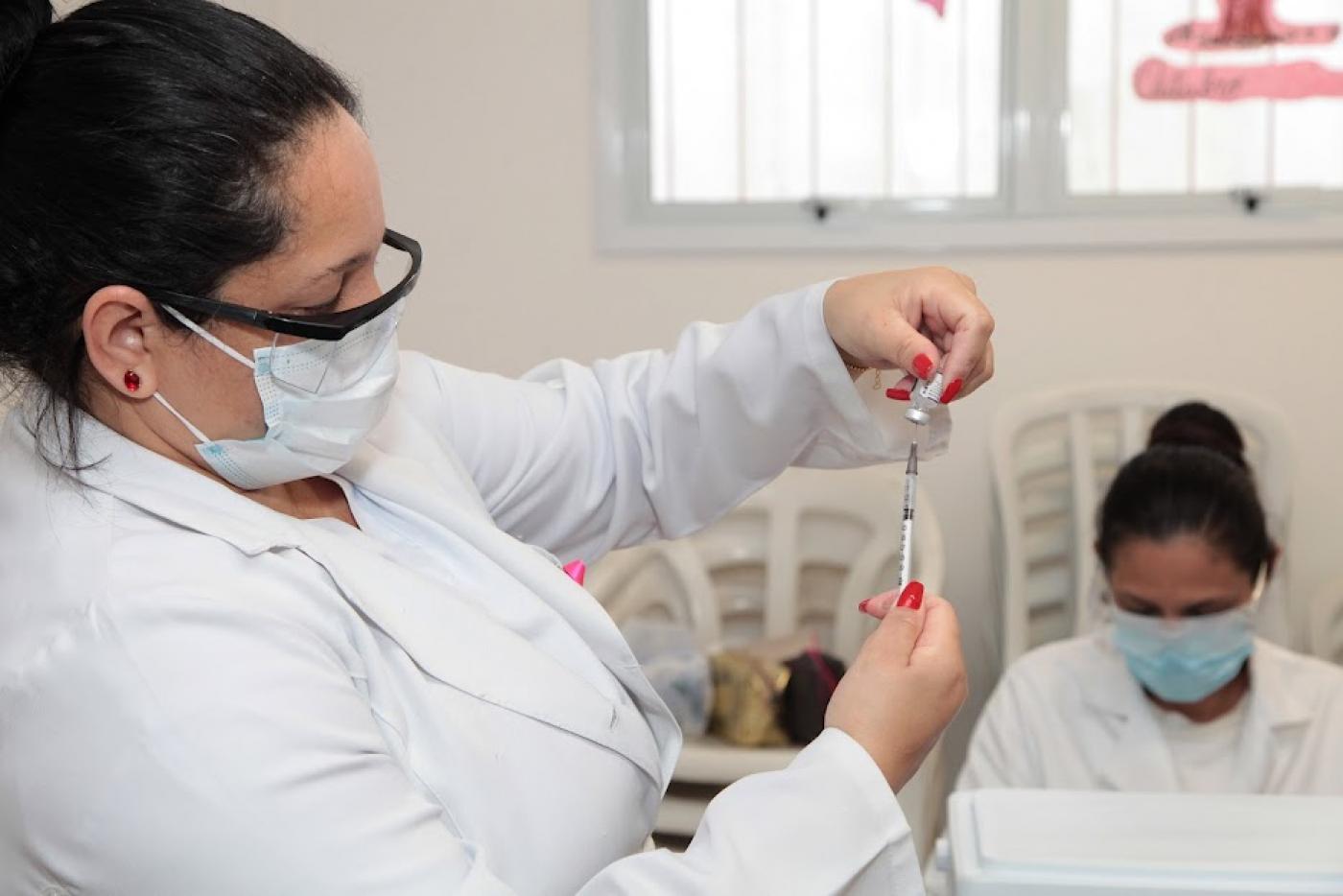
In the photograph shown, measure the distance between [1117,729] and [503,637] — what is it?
1335 mm

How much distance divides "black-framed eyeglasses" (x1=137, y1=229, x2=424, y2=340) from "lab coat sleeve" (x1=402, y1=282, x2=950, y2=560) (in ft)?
0.88

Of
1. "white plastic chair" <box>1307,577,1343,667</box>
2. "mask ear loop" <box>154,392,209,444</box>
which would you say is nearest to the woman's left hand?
"mask ear loop" <box>154,392,209,444</box>

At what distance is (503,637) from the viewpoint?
3.49ft

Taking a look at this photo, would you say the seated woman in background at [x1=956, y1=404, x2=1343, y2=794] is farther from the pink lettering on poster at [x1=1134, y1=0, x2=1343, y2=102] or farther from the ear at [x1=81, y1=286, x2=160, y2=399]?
the ear at [x1=81, y1=286, x2=160, y2=399]

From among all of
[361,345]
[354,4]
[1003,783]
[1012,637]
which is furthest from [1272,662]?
[354,4]

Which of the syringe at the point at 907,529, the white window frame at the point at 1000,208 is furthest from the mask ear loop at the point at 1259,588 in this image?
the syringe at the point at 907,529

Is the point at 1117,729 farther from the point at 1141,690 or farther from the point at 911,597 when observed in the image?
the point at 911,597

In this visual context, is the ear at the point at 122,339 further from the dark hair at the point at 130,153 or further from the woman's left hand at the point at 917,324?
the woman's left hand at the point at 917,324

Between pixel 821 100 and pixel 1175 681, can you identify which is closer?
pixel 1175 681

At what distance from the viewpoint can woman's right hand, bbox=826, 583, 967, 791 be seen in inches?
38.1

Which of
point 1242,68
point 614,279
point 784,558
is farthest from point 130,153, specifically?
point 1242,68

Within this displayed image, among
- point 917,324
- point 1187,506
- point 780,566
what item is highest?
point 917,324

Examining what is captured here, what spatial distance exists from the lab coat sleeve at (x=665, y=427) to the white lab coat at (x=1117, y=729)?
933 millimetres

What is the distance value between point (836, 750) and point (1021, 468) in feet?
6.37
